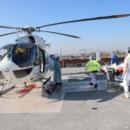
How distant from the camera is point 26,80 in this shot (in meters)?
12.9

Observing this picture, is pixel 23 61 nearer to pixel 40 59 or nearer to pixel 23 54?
pixel 23 54

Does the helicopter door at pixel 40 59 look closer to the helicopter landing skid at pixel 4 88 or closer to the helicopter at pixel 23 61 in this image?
the helicopter at pixel 23 61

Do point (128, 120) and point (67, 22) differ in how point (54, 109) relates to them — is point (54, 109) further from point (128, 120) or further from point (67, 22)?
point (67, 22)

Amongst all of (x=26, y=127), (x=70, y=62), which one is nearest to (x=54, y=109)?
(x=26, y=127)

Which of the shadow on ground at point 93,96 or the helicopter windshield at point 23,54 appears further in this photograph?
the helicopter windshield at point 23,54

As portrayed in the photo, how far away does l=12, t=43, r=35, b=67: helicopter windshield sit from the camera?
12.6m

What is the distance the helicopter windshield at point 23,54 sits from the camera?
12.6 m

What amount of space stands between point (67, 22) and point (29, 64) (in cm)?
248

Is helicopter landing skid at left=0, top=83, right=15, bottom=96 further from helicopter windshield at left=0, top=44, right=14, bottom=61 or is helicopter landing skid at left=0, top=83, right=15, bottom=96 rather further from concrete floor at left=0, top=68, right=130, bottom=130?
helicopter windshield at left=0, top=44, right=14, bottom=61

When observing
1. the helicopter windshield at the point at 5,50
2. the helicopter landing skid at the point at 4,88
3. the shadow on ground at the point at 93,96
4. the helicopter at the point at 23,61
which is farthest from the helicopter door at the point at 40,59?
the helicopter landing skid at the point at 4,88

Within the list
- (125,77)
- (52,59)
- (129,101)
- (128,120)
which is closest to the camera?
(128,120)

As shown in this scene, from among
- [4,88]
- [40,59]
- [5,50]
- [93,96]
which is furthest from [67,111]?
[4,88]

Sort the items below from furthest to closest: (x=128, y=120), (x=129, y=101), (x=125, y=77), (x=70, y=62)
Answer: (x=70, y=62) → (x=125, y=77) → (x=129, y=101) → (x=128, y=120)

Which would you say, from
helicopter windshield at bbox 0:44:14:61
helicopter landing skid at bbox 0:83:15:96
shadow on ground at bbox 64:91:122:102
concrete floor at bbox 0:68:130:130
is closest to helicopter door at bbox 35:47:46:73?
helicopter windshield at bbox 0:44:14:61
